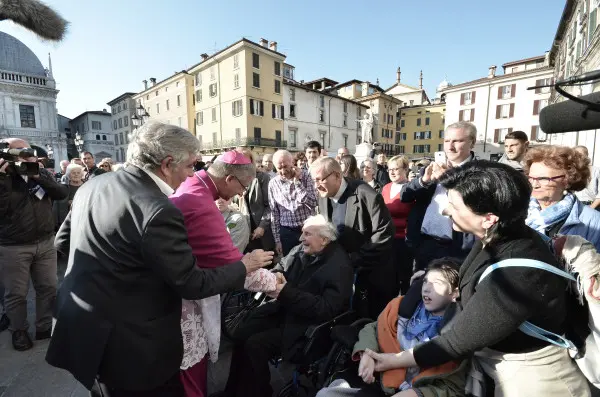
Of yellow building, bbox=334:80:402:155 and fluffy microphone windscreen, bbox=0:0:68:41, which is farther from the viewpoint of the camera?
yellow building, bbox=334:80:402:155

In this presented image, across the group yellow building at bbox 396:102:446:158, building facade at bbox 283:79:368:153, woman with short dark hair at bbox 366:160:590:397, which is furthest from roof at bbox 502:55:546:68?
woman with short dark hair at bbox 366:160:590:397

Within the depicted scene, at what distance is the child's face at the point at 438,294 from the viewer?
6.23ft

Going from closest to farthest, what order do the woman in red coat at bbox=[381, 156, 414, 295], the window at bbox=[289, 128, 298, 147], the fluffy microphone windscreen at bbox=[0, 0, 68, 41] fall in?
1. the fluffy microphone windscreen at bbox=[0, 0, 68, 41]
2. the woman in red coat at bbox=[381, 156, 414, 295]
3. the window at bbox=[289, 128, 298, 147]

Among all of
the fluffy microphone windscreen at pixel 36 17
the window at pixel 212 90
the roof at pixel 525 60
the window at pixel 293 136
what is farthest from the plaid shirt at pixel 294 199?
the roof at pixel 525 60

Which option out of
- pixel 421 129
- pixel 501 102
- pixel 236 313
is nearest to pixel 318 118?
pixel 421 129

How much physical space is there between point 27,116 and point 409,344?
55159 millimetres

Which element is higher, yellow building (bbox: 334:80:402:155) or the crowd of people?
yellow building (bbox: 334:80:402:155)

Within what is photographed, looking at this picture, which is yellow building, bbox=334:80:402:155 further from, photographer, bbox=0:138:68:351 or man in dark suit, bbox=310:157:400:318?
photographer, bbox=0:138:68:351

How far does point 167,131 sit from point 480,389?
2.01m

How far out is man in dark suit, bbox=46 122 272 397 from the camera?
134 centimetres

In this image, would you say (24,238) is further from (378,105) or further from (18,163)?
(378,105)

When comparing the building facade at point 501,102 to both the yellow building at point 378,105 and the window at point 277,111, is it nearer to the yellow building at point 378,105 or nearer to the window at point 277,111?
the yellow building at point 378,105

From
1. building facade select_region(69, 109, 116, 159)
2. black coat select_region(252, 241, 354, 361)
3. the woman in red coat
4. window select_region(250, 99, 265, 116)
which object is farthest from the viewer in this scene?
building facade select_region(69, 109, 116, 159)

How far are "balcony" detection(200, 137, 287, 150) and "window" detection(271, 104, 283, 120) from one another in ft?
8.38
